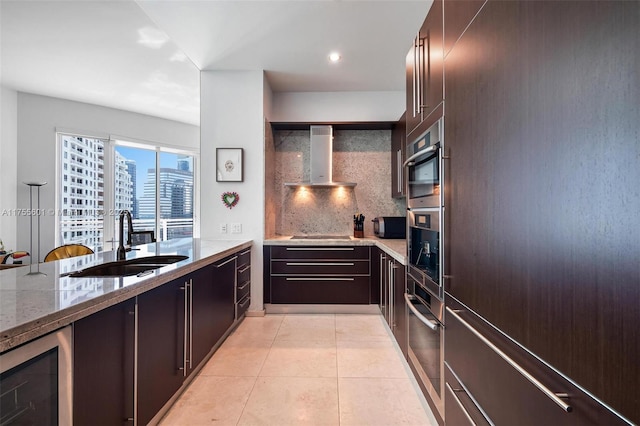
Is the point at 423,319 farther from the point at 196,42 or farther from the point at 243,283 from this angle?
the point at 196,42

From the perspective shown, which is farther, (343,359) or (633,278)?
(343,359)

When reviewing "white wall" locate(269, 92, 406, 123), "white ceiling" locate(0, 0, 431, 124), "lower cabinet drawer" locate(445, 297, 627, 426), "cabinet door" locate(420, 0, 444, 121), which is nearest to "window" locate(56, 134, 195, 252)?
"white ceiling" locate(0, 0, 431, 124)

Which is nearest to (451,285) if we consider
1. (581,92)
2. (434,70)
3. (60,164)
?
(581,92)

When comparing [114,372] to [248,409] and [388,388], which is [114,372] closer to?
[248,409]

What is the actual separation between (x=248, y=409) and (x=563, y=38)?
86.3 inches

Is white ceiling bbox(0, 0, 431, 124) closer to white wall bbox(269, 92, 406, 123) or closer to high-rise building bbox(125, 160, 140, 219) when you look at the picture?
white wall bbox(269, 92, 406, 123)

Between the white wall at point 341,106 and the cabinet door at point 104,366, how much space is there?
329 centimetres

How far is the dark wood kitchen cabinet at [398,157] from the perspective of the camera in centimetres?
346

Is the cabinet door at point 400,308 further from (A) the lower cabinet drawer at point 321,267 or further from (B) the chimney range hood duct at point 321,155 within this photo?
(B) the chimney range hood duct at point 321,155

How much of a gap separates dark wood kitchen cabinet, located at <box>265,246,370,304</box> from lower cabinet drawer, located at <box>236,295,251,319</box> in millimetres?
241

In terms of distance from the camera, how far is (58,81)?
390 cm

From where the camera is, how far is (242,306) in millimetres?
3137

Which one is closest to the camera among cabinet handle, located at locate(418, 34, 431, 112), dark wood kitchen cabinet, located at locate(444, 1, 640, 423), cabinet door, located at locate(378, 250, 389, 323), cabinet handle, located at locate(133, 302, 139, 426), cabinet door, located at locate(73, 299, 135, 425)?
dark wood kitchen cabinet, located at locate(444, 1, 640, 423)

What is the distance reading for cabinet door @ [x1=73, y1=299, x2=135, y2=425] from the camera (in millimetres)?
1042
